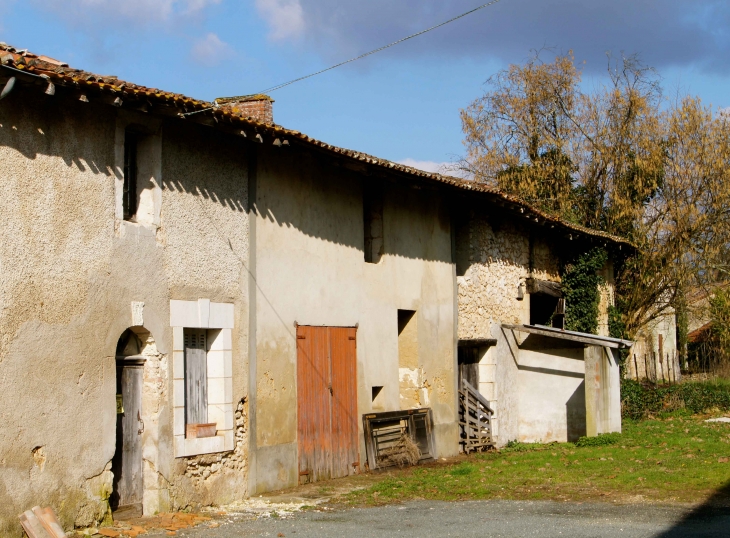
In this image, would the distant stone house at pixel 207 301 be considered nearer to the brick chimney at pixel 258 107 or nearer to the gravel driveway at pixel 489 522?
the brick chimney at pixel 258 107

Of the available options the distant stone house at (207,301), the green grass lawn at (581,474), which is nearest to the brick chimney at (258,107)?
the distant stone house at (207,301)

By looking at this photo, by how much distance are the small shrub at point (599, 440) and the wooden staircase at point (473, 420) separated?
5.47 ft

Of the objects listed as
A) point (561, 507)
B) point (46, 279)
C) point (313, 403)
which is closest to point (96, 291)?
point (46, 279)

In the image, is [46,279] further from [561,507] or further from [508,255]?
[508,255]

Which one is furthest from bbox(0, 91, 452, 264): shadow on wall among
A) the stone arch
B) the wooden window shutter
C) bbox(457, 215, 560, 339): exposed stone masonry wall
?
the stone arch

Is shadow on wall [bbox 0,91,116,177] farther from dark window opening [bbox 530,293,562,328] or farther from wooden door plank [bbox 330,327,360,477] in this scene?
dark window opening [bbox 530,293,562,328]

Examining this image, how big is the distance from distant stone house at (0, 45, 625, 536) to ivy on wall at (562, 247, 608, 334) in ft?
9.93

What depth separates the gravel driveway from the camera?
328 inches

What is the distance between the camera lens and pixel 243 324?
1123 cm

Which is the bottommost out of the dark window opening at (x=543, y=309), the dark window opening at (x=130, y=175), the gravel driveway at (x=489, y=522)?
the gravel driveway at (x=489, y=522)

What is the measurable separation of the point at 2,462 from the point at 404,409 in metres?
7.81

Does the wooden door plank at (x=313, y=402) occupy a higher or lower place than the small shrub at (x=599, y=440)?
higher

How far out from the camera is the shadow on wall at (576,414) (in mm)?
17391

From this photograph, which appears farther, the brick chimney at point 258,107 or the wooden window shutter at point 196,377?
the brick chimney at point 258,107
